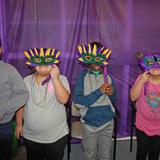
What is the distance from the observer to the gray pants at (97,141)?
8.44ft

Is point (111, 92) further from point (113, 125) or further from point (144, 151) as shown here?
point (144, 151)

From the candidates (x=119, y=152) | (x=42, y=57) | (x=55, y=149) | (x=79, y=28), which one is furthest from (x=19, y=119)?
(x=119, y=152)

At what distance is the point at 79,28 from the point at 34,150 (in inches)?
59.7

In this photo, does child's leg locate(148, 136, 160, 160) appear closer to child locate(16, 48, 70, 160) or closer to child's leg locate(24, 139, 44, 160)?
child locate(16, 48, 70, 160)

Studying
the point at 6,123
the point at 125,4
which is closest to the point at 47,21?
the point at 125,4

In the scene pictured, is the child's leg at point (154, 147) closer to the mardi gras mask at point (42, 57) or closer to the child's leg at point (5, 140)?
the mardi gras mask at point (42, 57)

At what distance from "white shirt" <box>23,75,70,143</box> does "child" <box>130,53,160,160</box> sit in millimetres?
702

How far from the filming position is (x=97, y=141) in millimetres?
2629

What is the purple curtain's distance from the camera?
3096mm

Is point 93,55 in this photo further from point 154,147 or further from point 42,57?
point 154,147

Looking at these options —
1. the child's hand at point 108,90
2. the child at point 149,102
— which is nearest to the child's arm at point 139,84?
the child at point 149,102

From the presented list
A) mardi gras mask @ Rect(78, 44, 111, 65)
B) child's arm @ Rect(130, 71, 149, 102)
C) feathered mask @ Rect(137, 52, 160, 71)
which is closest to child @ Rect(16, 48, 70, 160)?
mardi gras mask @ Rect(78, 44, 111, 65)

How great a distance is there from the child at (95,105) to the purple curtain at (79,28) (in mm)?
704

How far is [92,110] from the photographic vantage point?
2539 mm
